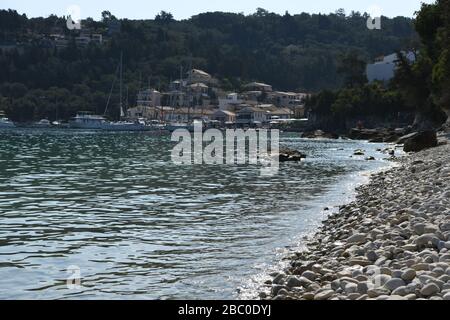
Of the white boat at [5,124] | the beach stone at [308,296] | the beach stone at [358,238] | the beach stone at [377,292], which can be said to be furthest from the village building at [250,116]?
the beach stone at [377,292]

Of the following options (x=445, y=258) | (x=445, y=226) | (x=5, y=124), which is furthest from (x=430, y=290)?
(x=5, y=124)

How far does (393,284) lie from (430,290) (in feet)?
2.04

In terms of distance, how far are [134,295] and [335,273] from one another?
125 inches

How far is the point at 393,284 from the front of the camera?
823 cm

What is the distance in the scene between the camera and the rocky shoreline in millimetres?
8195

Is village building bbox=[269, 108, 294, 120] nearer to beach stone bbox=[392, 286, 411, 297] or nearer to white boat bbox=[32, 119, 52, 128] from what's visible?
white boat bbox=[32, 119, 52, 128]

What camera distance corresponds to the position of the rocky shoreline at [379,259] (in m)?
8.20

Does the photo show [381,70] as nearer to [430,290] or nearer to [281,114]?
[281,114]

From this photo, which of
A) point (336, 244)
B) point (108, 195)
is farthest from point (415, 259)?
point (108, 195)

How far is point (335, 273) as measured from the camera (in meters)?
9.80

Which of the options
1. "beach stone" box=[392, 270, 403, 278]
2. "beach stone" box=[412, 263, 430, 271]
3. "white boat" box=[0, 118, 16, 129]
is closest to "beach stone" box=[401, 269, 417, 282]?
"beach stone" box=[392, 270, 403, 278]

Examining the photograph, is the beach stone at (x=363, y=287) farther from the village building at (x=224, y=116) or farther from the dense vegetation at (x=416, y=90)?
the village building at (x=224, y=116)

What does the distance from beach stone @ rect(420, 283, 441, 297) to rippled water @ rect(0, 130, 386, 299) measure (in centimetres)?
315
